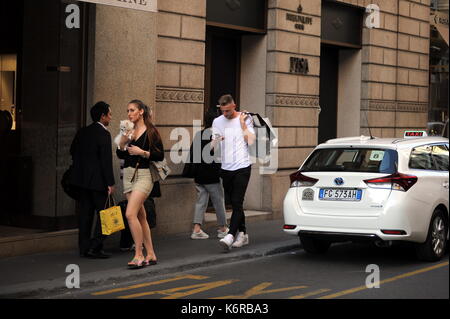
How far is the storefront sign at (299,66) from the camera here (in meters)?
16.0

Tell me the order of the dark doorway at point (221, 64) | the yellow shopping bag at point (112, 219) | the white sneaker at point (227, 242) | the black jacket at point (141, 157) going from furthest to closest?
1. the dark doorway at point (221, 64)
2. the white sneaker at point (227, 242)
3. the yellow shopping bag at point (112, 219)
4. the black jacket at point (141, 157)

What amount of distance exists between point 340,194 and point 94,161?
3.06 metres

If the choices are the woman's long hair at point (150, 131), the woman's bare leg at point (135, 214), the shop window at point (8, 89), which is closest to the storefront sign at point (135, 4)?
the woman's long hair at point (150, 131)

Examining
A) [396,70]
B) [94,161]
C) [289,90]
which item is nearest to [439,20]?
[396,70]

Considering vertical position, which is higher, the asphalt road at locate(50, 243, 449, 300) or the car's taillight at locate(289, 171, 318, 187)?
the car's taillight at locate(289, 171, 318, 187)

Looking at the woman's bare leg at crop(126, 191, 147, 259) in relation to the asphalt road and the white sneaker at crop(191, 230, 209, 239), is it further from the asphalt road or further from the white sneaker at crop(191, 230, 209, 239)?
the white sneaker at crop(191, 230, 209, 239)

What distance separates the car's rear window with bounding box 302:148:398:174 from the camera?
396 inches

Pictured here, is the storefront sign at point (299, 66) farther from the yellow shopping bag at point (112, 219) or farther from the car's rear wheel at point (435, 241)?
the yellow shopping bag at point (112, 219)

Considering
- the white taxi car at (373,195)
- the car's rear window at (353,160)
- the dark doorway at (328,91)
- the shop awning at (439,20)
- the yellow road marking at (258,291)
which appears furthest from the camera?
the shop awning at (439,20)

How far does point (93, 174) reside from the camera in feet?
33.8

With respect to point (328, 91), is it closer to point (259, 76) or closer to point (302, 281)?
point (259, 76)

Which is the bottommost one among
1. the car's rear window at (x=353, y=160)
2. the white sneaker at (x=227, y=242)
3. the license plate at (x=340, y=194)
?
the white sneaker at (x=227, y=242)

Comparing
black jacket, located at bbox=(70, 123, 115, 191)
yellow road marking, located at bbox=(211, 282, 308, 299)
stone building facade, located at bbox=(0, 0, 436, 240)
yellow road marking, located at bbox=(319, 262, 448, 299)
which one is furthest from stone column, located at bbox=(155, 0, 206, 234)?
yellow road marking, located at bbox=(319, 262, 448, 299)

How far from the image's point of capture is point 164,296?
8.25 m
